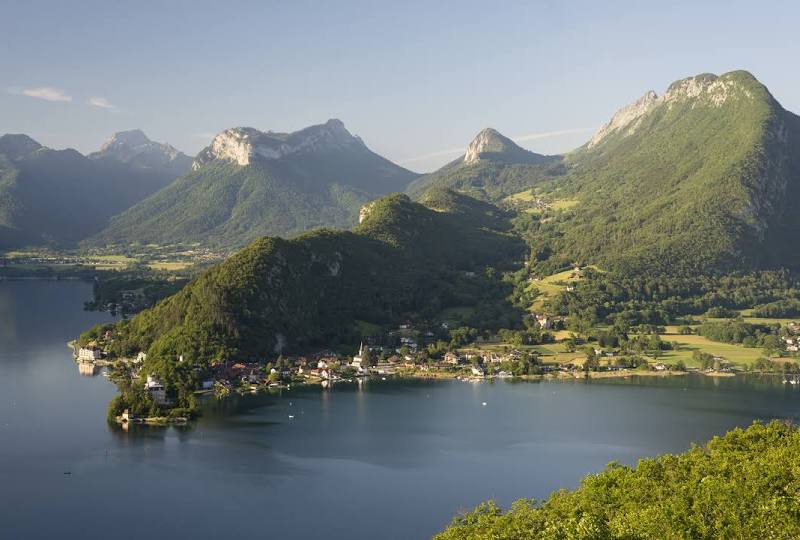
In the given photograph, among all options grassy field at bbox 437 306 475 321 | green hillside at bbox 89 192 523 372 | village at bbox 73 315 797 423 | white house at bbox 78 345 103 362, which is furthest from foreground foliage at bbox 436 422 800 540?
grassy field at bbox 437 306 475 321

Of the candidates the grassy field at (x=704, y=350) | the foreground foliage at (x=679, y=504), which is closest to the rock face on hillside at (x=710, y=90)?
the grassy field at (x=704, y=350)

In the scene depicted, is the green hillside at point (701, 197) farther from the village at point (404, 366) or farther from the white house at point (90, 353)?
the white house at point (90, 353)

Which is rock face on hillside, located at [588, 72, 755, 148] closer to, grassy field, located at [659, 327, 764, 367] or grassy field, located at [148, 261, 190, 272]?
grassy field, located at [659, 327, 764, 367]

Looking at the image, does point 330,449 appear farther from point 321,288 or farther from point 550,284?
point 550,284

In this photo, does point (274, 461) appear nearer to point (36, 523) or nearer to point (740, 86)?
point (36, 523)

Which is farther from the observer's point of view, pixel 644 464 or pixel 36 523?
pixel 36 523

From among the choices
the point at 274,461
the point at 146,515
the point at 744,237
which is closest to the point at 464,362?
the point at 274,461
